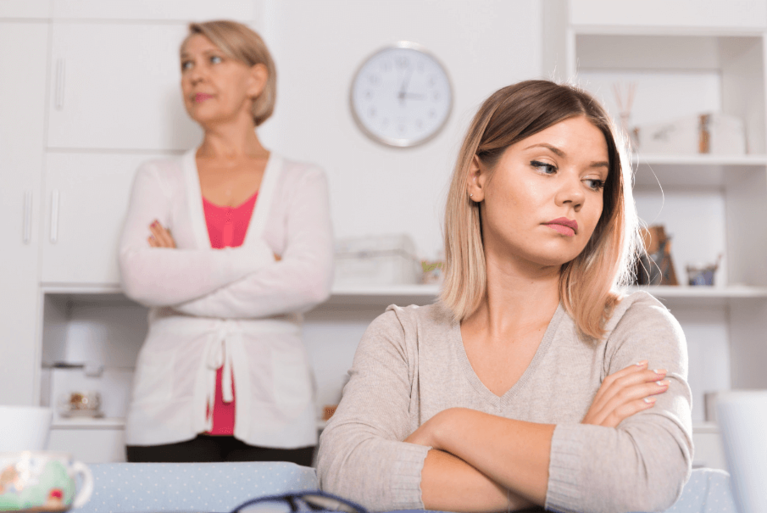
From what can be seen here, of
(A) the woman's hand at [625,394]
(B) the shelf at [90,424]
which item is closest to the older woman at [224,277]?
(B) the shelf at [90,424]

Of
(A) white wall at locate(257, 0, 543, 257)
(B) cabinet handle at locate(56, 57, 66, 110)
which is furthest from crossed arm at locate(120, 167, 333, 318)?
(A) white wall at locate(257, 0, 543, 257)

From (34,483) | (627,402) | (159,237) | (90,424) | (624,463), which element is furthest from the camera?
(90,424)

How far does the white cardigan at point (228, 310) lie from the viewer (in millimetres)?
1680

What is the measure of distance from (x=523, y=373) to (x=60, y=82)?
6.58 feet

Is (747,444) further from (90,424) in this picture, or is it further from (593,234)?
(90,424)

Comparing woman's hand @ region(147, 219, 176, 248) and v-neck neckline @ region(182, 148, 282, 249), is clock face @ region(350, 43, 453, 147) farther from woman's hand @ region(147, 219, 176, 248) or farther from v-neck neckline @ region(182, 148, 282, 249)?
woman's hand @ region(147, 219, 176, 248)

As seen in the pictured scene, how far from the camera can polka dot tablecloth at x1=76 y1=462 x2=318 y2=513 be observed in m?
0.87

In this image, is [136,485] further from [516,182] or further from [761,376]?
[761,376]

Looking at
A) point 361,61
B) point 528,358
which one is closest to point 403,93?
point 361,61

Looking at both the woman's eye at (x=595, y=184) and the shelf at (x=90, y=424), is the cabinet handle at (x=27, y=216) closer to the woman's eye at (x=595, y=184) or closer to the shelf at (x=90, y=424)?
the shelf at (x=90, y=424)

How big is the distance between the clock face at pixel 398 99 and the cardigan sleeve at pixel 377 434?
165 centimetres

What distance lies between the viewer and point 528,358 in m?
1.17

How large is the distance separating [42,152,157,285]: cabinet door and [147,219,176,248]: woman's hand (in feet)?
2.29

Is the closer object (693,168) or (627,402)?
(627,402)
